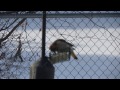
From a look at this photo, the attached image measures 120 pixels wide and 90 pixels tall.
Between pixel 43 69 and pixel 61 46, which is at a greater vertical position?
pixel 61 46

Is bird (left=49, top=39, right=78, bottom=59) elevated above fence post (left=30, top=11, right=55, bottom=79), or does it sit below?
above

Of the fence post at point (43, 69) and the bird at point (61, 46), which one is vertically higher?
the bird at point (61, 46)

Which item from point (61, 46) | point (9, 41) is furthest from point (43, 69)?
point (9, 41)

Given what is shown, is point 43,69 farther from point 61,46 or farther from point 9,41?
point 9,41

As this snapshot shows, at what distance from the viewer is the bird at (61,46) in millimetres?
2205

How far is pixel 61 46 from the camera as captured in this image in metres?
2.23

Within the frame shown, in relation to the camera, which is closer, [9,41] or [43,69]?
[43,69]

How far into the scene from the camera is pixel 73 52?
235cm

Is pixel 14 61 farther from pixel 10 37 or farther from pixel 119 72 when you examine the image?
pixel 119 72

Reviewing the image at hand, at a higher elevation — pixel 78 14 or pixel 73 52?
pixel 78 14

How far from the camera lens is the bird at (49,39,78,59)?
7.23 feet
